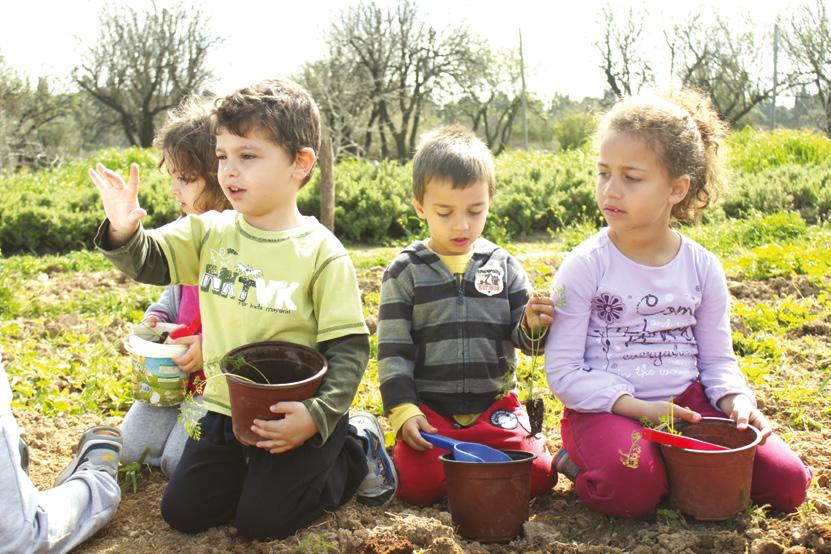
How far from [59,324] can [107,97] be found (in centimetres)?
2727

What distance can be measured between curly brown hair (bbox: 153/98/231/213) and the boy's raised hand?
868 mm

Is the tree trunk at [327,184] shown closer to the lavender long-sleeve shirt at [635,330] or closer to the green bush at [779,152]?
the lavender long-sleeve shirt at [635,330]

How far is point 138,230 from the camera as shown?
239cm

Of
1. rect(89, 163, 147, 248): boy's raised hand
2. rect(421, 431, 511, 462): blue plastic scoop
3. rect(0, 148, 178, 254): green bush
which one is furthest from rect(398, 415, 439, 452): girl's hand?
rect(0, 148, 178, 254): green bush

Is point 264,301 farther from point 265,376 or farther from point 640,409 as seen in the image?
point 640,409

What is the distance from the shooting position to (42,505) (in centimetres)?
234

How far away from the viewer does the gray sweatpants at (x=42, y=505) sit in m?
2.19

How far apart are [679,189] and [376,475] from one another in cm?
141

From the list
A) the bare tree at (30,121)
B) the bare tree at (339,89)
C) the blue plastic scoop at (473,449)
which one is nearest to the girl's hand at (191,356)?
the blue plastic scoop at (473,449)

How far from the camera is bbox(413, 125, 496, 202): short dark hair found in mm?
2771

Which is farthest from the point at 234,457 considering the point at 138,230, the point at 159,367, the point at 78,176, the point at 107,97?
the point at 107,97

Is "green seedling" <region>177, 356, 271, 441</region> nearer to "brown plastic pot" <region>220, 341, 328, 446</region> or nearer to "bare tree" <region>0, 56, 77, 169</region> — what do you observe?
"brown plastic pot" <region>220, 341, 328, 446</region>

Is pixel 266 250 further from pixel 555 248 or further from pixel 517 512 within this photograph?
pixel 555 248

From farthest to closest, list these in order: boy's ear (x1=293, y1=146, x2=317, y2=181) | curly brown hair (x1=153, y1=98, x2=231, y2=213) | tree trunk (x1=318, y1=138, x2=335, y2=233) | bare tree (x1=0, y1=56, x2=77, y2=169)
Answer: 1. bare tree (x1=0, y1=56, x2=77, y2=169)
2. tree trunk (x1=318, y1=138, x2=335, y2=233)
3. curly brown hair (x1=153, y1=98, x2=231, y2=213)
4. boy's ear (x1=293, y1=146, x2=317, y2=181)
